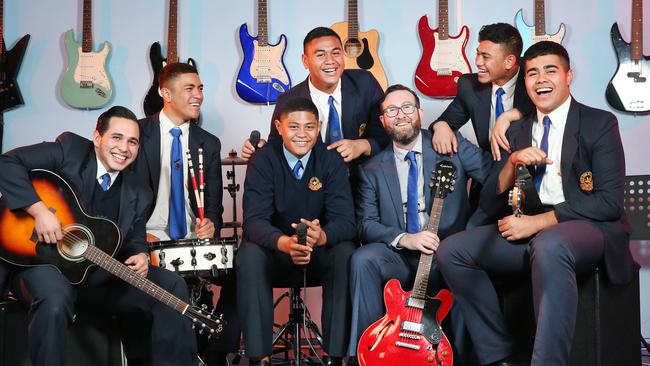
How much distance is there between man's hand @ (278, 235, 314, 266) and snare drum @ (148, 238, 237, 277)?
32 cm

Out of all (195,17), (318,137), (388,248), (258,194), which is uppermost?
(195,17)

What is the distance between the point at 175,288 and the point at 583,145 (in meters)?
2.02

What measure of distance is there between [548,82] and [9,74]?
3.81 metres

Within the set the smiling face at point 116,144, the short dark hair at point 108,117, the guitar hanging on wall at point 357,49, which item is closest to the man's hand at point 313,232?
the smiling face at point 116,144

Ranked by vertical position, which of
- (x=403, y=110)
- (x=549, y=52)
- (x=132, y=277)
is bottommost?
(x=132, y=277)

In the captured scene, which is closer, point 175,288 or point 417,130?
point 175,288

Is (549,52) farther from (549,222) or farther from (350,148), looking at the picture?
(350,148)

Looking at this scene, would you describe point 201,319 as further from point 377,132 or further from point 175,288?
point 377,132

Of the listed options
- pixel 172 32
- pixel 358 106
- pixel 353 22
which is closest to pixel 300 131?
pixel 358 106

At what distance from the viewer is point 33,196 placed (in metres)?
3.58

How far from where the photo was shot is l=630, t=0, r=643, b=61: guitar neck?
16.8 feet

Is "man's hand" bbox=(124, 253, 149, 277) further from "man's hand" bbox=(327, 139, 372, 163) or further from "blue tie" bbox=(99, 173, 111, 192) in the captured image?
"man's hand" bbox=(327, 139, 372, 163)

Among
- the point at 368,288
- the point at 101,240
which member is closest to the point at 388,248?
the point at 368,288

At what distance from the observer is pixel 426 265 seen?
3.86m
